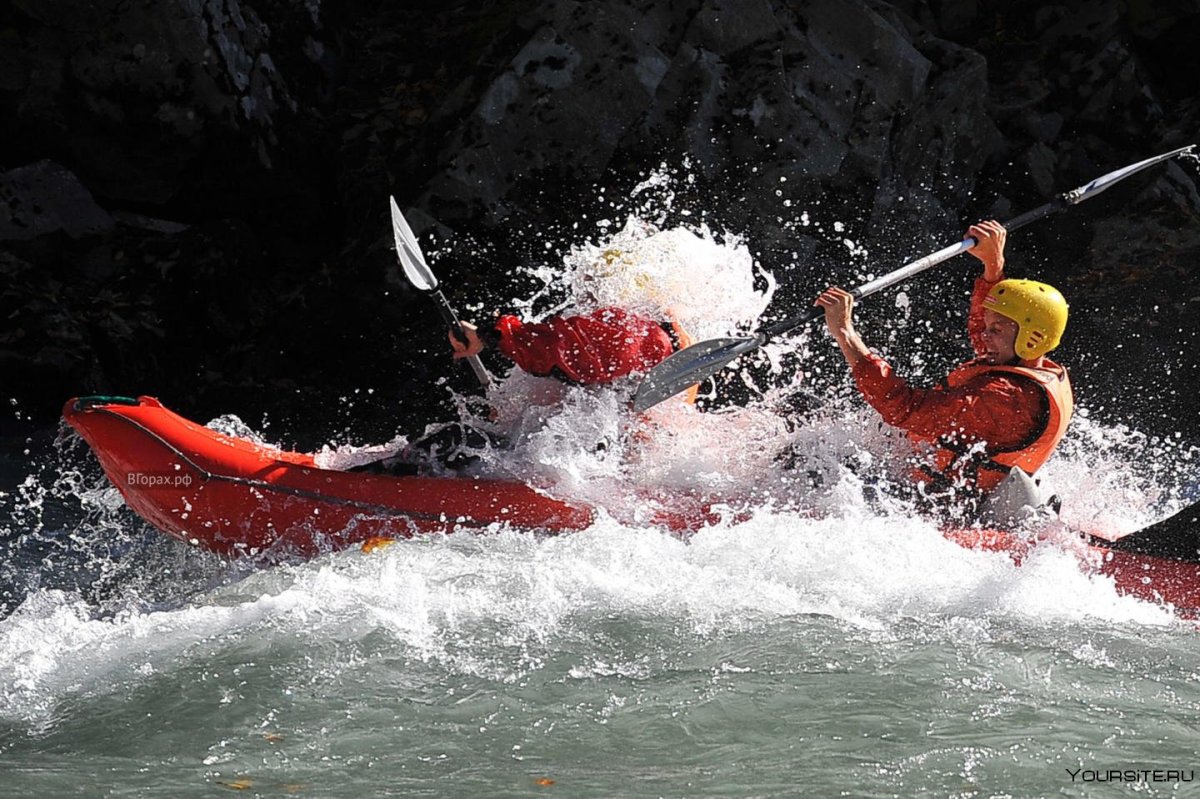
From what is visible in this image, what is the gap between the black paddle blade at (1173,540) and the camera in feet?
15.9

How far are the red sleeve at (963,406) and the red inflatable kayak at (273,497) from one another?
398 millimetres

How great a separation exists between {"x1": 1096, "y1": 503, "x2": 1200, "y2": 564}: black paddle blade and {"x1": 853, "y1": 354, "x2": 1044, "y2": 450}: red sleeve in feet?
2.00

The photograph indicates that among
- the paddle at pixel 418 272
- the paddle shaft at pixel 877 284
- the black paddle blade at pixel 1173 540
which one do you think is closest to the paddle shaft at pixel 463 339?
the paddle at pixel 418 272

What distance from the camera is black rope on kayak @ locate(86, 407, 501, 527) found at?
525 cm

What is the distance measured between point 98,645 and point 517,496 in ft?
5.67

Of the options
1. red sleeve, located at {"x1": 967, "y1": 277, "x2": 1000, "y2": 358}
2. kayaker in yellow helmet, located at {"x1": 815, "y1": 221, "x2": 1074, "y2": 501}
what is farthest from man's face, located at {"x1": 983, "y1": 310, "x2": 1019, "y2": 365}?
→ red sleeve, located at {"x1": 967, "y1": 277, "x2": 1000, "y2": 358}

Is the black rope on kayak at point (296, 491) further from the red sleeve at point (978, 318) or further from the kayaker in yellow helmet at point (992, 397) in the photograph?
the red sleeve at point (978, 318)

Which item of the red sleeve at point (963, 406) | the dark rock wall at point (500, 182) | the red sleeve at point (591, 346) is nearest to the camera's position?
the red sleeve at point (963, 406)

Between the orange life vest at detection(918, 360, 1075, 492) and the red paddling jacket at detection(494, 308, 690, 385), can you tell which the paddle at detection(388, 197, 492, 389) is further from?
the orange life vest at detection(918, 360, 1075, 492)

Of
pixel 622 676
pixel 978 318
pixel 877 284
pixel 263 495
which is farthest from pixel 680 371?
pixel 263 495

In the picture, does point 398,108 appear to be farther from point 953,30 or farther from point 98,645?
point 98,645

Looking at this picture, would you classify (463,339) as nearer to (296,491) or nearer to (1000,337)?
(296,491)

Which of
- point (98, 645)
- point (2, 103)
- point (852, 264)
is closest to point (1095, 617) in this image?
point (98, 645)

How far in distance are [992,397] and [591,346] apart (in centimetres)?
163
